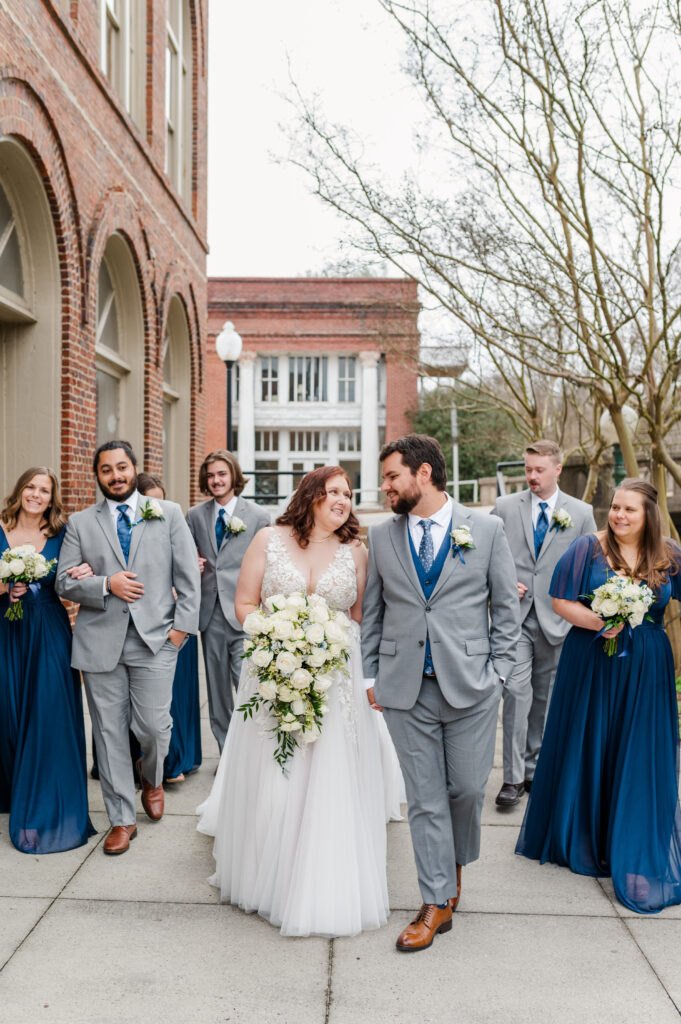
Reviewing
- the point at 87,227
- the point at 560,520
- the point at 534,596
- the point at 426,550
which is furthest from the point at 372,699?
the point at 87,227

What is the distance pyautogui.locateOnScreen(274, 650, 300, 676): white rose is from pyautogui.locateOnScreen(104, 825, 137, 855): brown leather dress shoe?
5.49 ft

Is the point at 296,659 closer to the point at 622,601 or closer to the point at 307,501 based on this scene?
the point at 307,501

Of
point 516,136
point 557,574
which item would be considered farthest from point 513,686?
point 516,136

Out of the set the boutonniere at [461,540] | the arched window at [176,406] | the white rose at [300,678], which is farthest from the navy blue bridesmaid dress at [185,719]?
the arched window at [176,406]

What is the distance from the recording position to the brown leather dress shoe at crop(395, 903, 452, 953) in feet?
12.0

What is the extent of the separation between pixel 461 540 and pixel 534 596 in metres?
2.09

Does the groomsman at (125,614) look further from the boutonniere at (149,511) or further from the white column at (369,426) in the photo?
the white column at (369,426)

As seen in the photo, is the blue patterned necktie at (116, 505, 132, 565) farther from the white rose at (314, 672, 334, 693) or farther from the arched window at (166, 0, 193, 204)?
the arched window at (166, 0, 193, 204)

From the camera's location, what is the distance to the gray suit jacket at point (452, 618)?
3727mm

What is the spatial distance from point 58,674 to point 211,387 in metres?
28.9

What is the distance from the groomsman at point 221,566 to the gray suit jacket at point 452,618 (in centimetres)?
234

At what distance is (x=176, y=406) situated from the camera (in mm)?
14391

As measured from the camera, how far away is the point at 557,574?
15.3 feet

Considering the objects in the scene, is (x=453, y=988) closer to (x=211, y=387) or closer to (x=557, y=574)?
(x=557, y=574)
